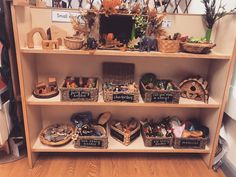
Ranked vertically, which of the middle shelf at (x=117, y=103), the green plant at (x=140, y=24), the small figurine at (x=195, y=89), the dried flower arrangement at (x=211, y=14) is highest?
the dried flower arrangement at (x=211, y=14)

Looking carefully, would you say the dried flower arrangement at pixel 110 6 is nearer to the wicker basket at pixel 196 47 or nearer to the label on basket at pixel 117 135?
the wicker basket at pixel 196 47

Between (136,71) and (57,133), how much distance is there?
2.46ft

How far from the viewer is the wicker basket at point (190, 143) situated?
1.52 meters

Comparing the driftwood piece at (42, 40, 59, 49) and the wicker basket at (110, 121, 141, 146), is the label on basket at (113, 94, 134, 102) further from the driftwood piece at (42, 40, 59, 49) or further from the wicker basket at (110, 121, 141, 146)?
the driftwood piece at (42, 40, 59, 49)

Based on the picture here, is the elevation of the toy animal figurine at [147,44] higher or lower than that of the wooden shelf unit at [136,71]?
higher

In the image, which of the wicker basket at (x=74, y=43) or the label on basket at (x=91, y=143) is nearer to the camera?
the wicker basket at (x=74, y=43)

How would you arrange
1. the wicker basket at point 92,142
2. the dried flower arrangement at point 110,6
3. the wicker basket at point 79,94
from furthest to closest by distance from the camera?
the wicker basket at point 92,142, the wicker basket at point 79,94, the dried flower arrangement at point 110,6

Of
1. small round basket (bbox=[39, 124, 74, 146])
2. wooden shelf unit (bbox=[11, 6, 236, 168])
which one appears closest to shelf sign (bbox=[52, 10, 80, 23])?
wooden shelf unit (bbox=[11, 6, 236, 168])

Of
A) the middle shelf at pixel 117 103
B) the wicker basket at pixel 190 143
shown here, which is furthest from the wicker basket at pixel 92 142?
the wicker basket at pixel 190 143

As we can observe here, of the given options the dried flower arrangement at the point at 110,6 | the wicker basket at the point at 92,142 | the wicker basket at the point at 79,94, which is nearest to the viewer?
the dried flower arrangement at the point at 110,6

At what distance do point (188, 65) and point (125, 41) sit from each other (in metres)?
0.54

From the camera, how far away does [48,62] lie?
1.55 metres

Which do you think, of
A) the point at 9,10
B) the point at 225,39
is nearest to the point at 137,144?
the point at 225,39

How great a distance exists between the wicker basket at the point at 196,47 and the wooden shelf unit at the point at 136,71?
0.13 ft
